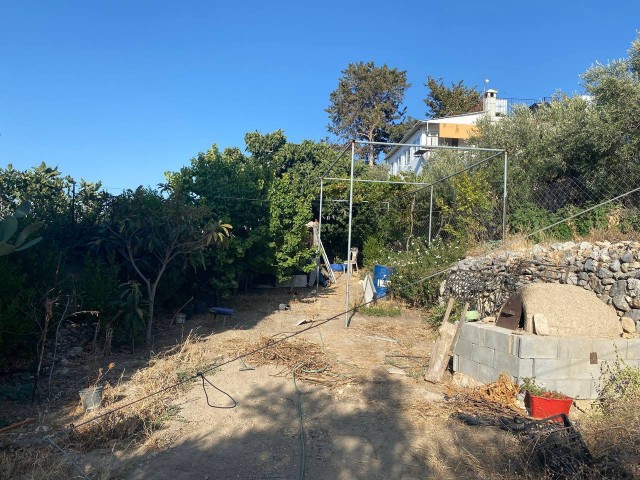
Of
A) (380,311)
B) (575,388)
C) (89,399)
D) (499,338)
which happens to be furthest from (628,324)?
(89,399)

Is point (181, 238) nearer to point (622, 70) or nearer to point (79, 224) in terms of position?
point (79, 224)

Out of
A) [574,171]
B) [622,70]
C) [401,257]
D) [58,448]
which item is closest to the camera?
[58,448]

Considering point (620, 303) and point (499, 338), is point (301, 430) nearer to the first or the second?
point (499, 338)

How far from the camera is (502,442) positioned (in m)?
4.58

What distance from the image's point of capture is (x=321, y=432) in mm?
4855

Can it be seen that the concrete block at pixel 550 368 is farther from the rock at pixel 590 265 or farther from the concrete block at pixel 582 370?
the rock at pixel 590 265

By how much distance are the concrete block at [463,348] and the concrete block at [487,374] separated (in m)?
0.28

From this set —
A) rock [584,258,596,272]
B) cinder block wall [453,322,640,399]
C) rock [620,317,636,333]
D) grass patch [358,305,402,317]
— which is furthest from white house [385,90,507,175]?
cinder block wall [453,322,640,399]

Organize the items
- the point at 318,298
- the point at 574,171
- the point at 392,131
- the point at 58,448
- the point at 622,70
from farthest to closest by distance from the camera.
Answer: the point at 392,131, the point at 318,298, the point at 574,171, the point at 622,70, the point at 58,448

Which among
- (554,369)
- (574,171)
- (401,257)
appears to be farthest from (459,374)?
(574,171)

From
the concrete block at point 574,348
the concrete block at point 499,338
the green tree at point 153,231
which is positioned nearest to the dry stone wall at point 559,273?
the concrete block at point 574,348

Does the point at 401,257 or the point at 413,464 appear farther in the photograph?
the point at 401,257

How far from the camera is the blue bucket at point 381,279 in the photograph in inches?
492

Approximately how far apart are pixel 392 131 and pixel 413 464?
32.3m
